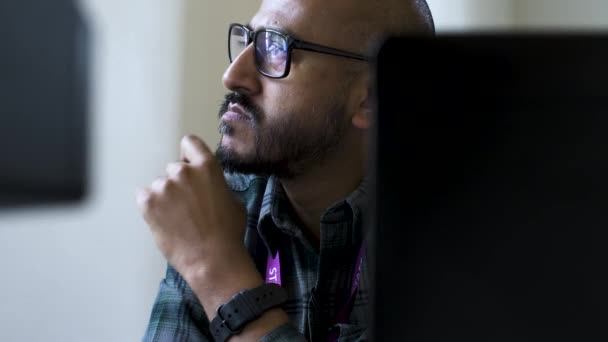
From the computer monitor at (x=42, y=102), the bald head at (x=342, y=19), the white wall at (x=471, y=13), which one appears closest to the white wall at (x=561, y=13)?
the white wall at (x=471, y=13)

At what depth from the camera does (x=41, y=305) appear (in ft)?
4.58

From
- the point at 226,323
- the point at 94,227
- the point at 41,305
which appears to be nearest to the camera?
the point at 226,323

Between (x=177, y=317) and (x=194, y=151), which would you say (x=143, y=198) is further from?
(x=177, y=317)

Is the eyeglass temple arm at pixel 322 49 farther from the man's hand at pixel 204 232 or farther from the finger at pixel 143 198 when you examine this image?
the finger at pixel 143 198

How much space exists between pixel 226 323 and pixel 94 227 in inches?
30.6

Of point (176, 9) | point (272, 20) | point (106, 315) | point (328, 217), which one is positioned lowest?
point (106, 315)

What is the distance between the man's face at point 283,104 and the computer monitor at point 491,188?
82 cm

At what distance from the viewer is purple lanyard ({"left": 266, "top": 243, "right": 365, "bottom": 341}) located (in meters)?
1.08

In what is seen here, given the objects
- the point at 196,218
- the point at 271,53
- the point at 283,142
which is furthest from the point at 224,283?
the point at 271,53

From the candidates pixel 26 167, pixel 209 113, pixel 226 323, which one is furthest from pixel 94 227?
pixel 26 167

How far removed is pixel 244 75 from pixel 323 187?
0.29 meters

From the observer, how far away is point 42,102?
597 millimetres

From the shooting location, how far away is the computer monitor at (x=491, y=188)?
1.26 ft

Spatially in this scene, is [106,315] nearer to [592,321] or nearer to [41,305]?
[41,305]
